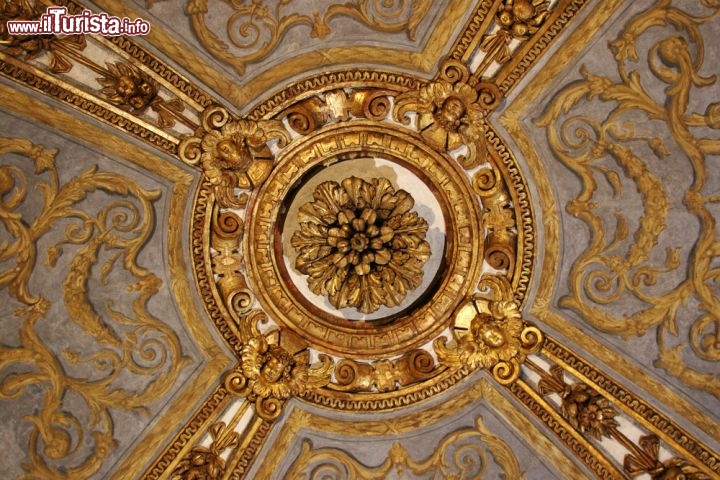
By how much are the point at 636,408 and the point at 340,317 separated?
10.5ft

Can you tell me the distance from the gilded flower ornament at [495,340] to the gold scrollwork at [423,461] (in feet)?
2.12

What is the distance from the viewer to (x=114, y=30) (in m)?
5.97

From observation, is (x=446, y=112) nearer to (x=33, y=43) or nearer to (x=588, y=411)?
(x=588, y=411)

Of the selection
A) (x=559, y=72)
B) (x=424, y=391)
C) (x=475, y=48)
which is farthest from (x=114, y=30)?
(x=424, y=391)

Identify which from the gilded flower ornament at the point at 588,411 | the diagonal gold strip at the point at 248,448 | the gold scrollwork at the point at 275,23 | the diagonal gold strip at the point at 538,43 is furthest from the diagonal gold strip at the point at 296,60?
the gilded flower ornament at the point at 588,411

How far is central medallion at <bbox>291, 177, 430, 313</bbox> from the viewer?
23.2 ft

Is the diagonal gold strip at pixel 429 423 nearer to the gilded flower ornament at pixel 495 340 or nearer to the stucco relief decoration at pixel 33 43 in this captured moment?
the gilded flower ornament at pixel 495 340

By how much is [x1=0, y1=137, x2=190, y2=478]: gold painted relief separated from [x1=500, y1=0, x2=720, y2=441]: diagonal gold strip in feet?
12.6

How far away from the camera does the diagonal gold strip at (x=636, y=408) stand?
6219 mm

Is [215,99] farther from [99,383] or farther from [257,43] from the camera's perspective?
[99,383]

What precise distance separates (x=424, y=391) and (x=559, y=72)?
3590 millimetres

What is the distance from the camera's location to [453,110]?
6504 millimetres

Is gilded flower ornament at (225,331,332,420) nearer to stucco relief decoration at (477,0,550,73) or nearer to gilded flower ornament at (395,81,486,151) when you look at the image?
gilded flower ornament at (395,81,486,151)

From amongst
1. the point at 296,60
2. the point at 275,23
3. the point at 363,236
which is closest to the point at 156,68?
Result: the point at 275,23
